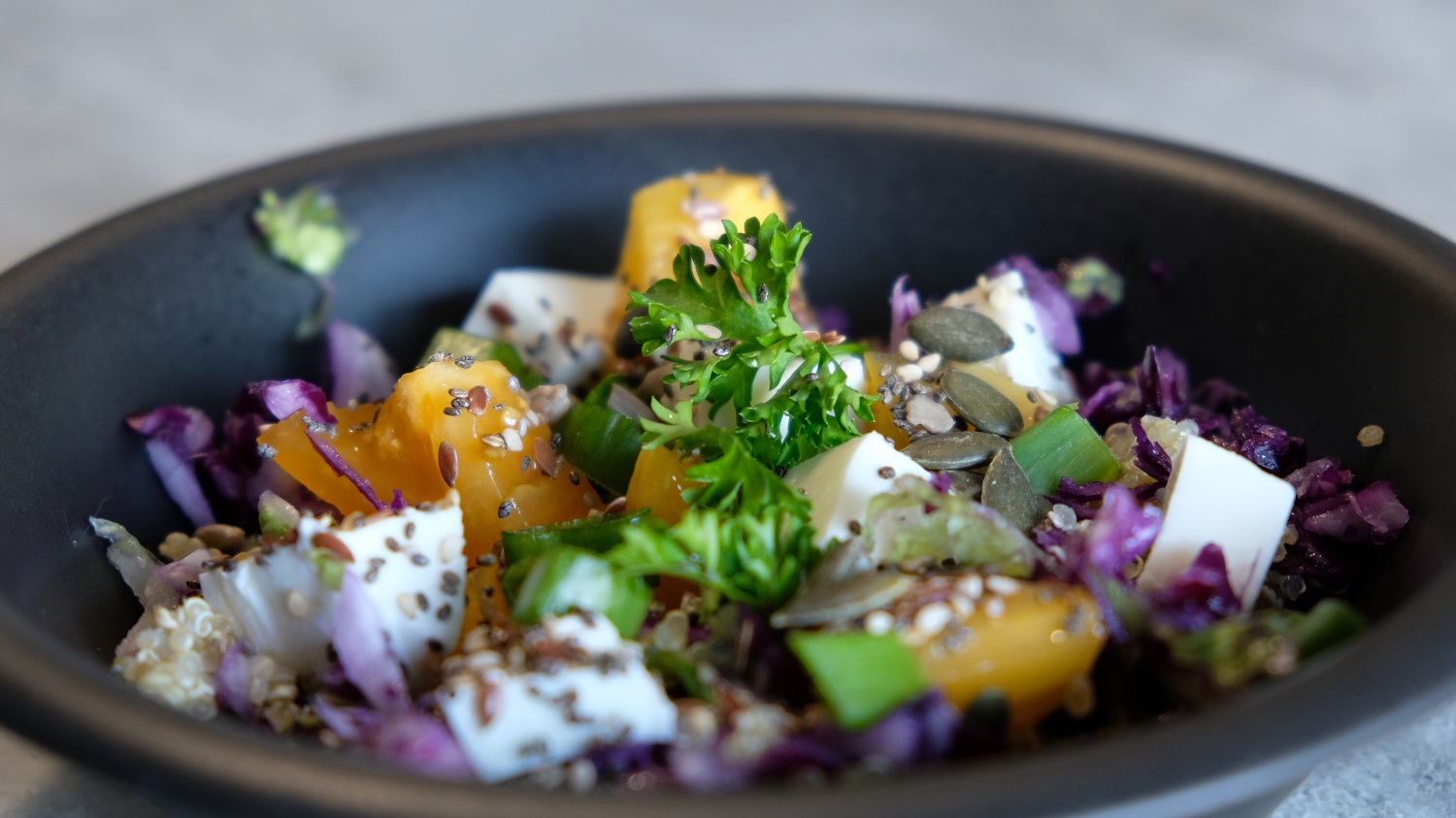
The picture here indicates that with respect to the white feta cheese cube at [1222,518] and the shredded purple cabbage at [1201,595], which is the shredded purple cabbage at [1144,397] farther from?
the shredded purple cabbage at [1201,595]

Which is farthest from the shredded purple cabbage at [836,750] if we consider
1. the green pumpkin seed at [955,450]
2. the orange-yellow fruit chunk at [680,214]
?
the orange-yellow fruit chunk at [680,214]

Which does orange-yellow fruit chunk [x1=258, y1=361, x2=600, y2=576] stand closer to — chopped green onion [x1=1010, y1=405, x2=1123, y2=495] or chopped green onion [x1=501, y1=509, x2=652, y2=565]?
chopped green onion [x1=501, y1=509, x2=652, y2=565]

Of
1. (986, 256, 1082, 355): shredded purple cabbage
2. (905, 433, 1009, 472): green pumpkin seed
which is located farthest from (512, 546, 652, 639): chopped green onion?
(986, 256, 1082, 355): shredded purple cabbage

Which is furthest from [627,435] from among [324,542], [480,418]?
[324,542]

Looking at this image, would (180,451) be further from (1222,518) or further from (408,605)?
(1222,518)

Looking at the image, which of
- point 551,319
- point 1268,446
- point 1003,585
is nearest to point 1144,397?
point 1268,446
